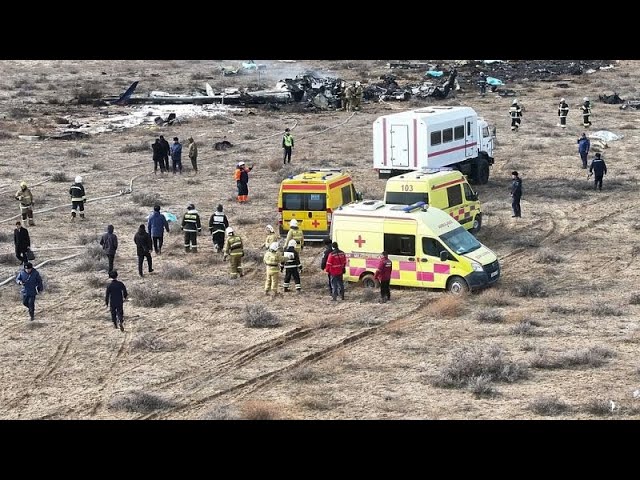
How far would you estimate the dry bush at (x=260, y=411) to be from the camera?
16.9 m

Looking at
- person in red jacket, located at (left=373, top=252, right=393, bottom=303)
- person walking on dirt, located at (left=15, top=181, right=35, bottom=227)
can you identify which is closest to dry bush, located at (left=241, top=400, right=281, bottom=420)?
person in red jacket, located at (left=373, top=252, right=393, bottom=303)

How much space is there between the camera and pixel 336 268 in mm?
23547

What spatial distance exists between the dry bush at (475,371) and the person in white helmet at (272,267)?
611cm

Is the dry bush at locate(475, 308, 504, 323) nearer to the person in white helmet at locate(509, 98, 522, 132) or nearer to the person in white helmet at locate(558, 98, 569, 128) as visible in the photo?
the person in white helmet at locate(509, 98, 522, 132)

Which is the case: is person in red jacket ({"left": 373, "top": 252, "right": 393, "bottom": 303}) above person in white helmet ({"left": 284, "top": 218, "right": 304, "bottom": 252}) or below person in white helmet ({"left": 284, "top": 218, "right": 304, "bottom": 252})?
below

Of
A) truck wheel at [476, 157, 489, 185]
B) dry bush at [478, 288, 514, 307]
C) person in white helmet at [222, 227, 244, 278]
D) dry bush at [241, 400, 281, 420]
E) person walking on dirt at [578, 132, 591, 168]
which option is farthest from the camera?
person walking on dirt at [578, 132, 591, 168]

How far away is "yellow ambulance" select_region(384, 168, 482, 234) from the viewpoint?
2805cm

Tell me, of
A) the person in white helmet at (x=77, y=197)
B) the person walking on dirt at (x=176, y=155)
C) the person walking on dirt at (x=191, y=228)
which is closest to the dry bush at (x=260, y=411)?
the person walking on dirt at (x=191, y=228)

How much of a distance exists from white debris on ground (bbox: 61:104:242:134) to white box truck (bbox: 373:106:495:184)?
2091cm

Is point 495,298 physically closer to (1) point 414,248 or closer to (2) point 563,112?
(1) point 414,248

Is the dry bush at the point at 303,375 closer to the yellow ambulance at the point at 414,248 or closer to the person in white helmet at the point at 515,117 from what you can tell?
the yellow ambulance at the point at 414,248

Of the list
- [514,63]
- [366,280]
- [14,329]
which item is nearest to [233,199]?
[366,280]

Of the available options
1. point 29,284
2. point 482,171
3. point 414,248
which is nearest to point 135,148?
point 482,171

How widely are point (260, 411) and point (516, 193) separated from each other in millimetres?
16284
